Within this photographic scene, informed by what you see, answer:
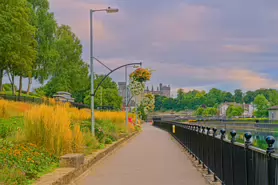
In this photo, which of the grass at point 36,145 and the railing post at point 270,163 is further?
the grass at point 36,145

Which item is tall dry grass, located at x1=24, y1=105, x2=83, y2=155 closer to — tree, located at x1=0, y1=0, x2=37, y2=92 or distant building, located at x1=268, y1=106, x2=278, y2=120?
tree, located at x1=0, y1=0, x2=37, y2=92

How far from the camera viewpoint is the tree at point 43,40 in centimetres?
6500

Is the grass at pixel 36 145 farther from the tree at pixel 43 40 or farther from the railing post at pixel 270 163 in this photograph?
the tree at pixel 43 40

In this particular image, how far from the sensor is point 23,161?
33.3ft

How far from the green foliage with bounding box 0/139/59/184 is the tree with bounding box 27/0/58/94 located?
53.5 m

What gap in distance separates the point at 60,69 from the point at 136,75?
19505 mm

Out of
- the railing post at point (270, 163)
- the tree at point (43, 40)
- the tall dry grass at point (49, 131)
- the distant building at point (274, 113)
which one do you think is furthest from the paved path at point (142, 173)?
the distant building at point (274, 113)

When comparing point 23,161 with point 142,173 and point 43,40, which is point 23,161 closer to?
point 142,173

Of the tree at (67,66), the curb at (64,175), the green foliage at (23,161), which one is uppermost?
the tree at (67,66)

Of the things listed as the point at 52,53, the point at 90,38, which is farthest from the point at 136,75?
the point at 90,38

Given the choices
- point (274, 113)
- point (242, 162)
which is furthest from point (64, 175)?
point (274, 113)

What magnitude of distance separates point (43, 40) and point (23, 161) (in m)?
58.3

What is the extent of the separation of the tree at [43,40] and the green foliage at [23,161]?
175ft

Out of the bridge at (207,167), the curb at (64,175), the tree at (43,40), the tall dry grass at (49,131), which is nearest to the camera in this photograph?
the bridge at (207,167)
